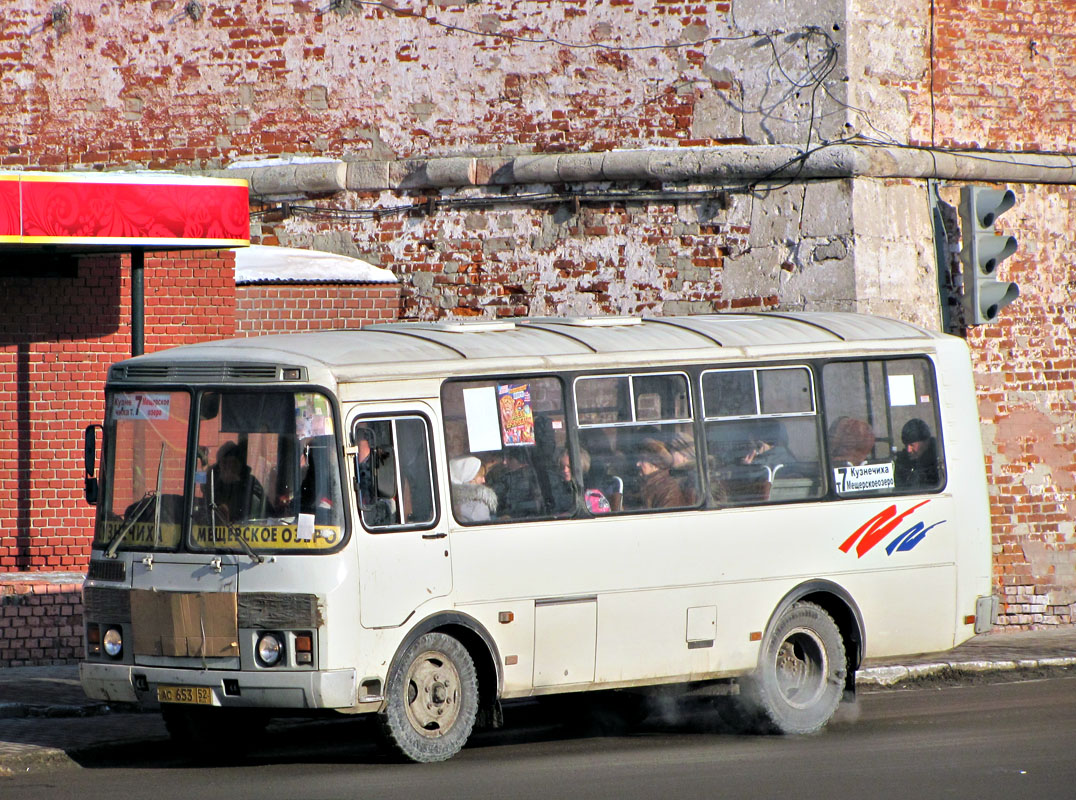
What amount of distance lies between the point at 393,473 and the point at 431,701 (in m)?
1.30

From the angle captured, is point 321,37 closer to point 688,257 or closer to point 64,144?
point 64,144

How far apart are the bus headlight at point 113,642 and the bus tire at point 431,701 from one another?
1.55m

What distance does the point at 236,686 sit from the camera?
336 inches

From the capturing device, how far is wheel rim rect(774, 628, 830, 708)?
34.0 feet

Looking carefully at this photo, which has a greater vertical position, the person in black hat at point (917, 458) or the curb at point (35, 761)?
the person in black hat at point (917, 458)

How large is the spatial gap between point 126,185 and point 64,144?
469 centimetres

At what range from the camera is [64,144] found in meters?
16.2

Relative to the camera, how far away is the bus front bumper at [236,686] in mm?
8383

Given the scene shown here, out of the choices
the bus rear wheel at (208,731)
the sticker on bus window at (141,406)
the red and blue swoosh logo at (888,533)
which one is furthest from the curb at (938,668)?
the sticker on bus window at (141,406)

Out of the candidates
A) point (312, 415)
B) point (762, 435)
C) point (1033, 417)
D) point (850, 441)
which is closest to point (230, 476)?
point (312, 415)

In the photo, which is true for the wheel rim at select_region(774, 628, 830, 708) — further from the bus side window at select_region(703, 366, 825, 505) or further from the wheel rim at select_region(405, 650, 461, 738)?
the wheel rim at select_region(405, 650, 461, 738)

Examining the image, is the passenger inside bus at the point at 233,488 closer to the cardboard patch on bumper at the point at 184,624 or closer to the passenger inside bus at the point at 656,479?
the cardboard patch on bumper at the point at 184,624

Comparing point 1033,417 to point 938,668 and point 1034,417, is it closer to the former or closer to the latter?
point 1034,417

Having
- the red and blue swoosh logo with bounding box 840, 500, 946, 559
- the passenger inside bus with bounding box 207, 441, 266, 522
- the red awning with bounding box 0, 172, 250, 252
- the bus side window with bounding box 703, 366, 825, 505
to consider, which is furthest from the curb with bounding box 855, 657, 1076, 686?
the red awning with bounding box 0, 172, 250, 252
